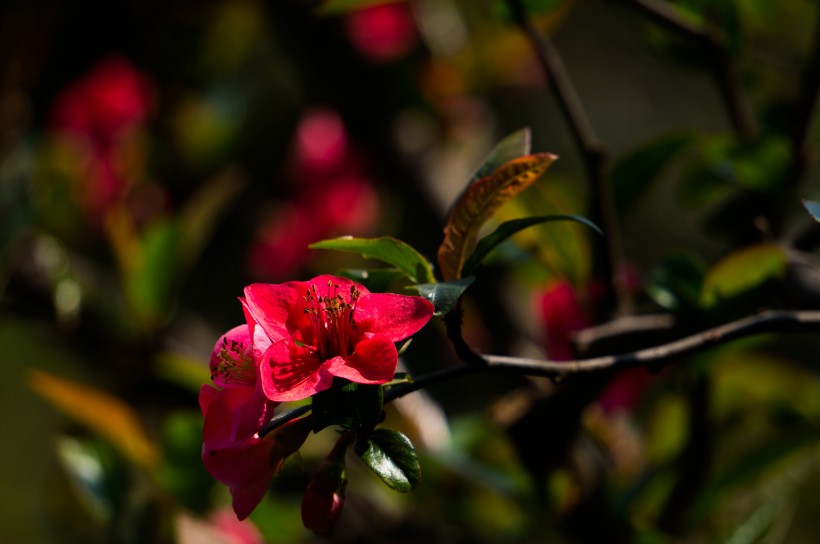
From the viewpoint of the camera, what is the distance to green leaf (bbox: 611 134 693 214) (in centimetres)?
57

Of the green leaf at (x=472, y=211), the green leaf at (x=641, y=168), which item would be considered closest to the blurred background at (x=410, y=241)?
the green leaf at (x=641, y=168)

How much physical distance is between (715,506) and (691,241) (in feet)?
4.58

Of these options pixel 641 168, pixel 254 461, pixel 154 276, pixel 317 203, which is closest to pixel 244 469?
pixel 254 461

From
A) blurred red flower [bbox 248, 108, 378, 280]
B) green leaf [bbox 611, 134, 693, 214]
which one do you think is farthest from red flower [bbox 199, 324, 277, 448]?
blurred red flower [bbox 248, 108, 378, 280]

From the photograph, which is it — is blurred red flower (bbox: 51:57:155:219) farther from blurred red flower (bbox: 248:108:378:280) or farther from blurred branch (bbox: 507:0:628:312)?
blurred branch (bbox: 507:0:628:312)

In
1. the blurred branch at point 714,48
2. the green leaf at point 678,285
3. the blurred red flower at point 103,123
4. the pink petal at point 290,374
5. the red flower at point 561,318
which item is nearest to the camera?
the pink petal at point 290,374

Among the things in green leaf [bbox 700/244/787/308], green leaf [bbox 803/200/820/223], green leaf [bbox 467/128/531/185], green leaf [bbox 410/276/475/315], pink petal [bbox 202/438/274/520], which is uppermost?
green leaf [bbox 467/128/531/185]

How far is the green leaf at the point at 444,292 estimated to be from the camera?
1.07ft

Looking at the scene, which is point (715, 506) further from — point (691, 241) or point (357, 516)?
point (691, 241)

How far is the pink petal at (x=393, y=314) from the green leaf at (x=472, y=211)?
57mm

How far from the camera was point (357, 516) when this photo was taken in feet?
2.57

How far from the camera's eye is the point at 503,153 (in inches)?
15.5

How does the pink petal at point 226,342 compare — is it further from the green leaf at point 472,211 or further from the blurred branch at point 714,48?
the blurred branch at point 714,48

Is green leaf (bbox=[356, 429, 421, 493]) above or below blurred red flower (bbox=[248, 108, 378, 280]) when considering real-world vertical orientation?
→ above
